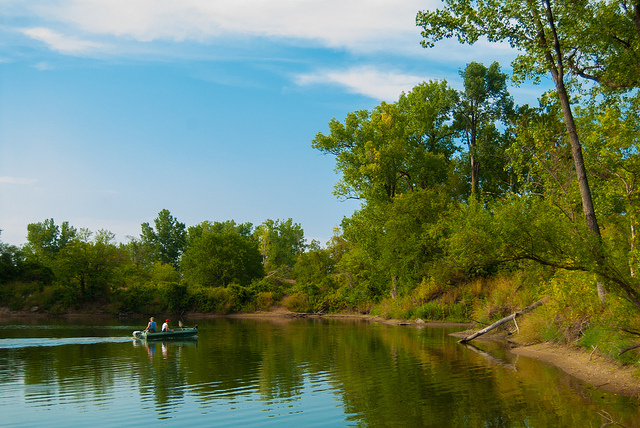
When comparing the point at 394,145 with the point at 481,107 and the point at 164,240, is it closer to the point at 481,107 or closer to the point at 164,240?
the point at 481,107

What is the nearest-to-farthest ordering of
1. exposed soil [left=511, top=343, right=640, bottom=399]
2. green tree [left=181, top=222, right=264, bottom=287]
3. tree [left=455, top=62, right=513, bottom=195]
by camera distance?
exposed soil [left=511, top=343, right=640, bottom=399] < tree [left=455, top=62, right=513, bottom=195] < green tree [left=181, top=222, right=264, bottom=287]

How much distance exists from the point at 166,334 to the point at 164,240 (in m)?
76.1

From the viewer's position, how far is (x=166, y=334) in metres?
32.8

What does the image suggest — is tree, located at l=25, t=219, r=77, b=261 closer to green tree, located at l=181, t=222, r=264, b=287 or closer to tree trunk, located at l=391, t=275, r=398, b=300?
green tree, located at l=181, t=222, r=264, b=287

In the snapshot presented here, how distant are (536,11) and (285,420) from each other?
51.5 ft

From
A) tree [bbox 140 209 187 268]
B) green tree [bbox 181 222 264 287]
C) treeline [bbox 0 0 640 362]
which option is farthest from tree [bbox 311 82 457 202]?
tree [bbox 140 209 187 268]

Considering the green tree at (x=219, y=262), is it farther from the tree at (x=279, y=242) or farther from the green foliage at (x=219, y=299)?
the tree at (x=279, y=242)

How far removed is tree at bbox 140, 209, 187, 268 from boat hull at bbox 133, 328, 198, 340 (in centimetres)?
7349

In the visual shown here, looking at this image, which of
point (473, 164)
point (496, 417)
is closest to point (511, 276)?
point (473, 164)

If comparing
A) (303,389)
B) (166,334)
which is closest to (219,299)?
(166,334)

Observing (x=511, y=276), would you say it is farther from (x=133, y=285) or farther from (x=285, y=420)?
(x=133, y=285)

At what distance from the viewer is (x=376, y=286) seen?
51.6 m

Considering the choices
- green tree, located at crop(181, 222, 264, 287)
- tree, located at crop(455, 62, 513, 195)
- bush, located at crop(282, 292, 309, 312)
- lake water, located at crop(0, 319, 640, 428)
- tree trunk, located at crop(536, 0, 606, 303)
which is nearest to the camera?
lake water, located at crop(0, 319, 640, 428)

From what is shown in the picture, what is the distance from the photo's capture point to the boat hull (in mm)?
32312
